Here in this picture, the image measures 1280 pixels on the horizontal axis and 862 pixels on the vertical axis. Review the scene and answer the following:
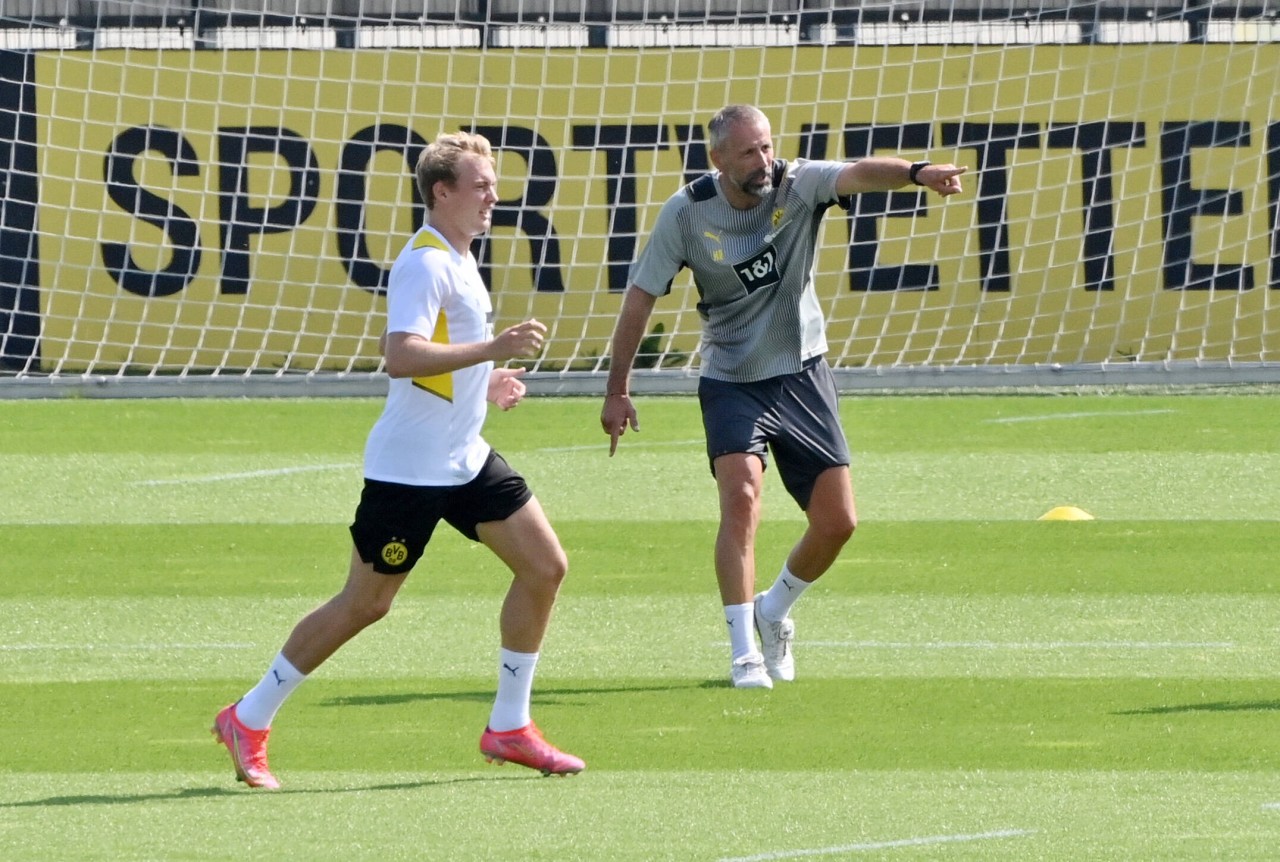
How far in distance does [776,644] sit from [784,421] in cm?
72

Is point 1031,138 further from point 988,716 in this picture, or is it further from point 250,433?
point 988,716

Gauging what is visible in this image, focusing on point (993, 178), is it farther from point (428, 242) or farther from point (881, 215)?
point (428, 242)

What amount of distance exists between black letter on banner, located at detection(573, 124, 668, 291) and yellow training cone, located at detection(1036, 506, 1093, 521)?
21.7 ft

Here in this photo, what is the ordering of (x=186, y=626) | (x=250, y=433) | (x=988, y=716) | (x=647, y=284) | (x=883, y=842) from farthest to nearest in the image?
(x=250, y=433) → (x=186, y=626) → (x=647, y=284) → (x=988, y=716) → (x=883, y=842)

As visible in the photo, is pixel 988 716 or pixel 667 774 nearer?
pixel 667 774

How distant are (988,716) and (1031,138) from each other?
11113mm

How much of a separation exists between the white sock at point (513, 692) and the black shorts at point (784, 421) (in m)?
1.64

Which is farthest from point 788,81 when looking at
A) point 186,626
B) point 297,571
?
point 186,626

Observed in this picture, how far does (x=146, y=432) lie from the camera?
14.9m

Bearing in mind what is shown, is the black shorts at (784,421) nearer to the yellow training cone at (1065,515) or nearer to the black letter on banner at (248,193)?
the yellow training cone at (1065,515)

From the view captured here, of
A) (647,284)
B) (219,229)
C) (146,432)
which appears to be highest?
(647,284)

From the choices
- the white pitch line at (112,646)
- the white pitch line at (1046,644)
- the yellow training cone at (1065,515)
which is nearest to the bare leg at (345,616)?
the white pitch line at (112,646)

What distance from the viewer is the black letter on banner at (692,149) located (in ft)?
56.1

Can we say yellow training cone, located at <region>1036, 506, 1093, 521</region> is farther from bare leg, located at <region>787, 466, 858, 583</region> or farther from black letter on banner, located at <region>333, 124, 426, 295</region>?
black letter on banner, located at <region>333, 124, 426, 295</region>
